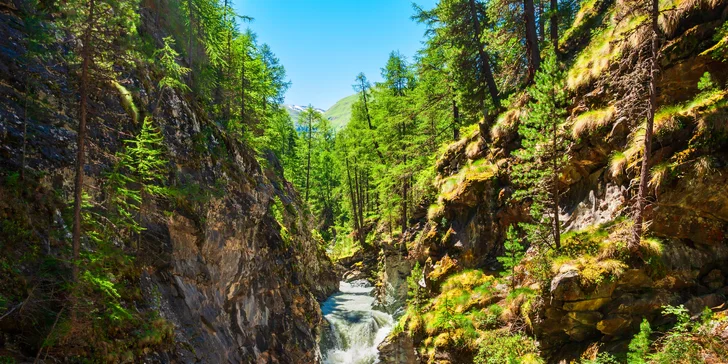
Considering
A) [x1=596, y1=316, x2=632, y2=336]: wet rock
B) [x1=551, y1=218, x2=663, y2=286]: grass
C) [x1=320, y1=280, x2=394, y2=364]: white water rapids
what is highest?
[x1=551, y1=218, x2=663, y2=286]: grass

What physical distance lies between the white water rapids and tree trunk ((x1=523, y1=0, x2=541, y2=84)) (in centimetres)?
1678

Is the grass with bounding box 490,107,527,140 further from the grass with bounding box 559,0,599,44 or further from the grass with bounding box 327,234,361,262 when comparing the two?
the grass with bounding box 327,234,361,262

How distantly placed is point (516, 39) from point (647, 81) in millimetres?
7571

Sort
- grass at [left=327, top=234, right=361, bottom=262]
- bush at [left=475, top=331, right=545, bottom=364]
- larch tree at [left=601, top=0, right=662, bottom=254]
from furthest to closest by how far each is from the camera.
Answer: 1. grass at [left=327, top=234, right=361, bottom=262]
2. bush at [left=475, top=331, right=545, bottom=364]
3. larch tree at [left=601, top=0, right=662, bottom=254]

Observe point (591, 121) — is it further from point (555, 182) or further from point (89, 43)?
point (89, 43)

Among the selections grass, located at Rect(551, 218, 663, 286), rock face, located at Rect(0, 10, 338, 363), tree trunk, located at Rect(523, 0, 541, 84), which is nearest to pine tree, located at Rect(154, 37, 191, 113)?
rock face, located at Rect(0, 10, 338, 363)

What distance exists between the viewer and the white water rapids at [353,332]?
820 inches

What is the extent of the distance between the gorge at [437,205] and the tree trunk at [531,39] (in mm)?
101

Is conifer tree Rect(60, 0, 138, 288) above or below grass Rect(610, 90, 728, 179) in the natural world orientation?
above

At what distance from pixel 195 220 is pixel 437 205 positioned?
12019 mm

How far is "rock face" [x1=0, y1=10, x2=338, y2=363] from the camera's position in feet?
26.2

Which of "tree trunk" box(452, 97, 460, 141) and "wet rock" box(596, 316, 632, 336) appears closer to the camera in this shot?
"wet rock" box(596, 316, 632, 336)

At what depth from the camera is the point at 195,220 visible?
40.1 feet

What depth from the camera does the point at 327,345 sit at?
2144cm
